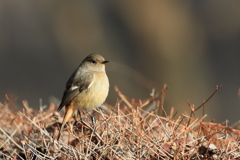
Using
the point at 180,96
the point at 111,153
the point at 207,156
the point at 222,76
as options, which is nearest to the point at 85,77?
the point at 111,153

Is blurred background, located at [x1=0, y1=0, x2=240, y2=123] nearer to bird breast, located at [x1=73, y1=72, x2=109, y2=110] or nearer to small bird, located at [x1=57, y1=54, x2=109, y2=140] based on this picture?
small bird, located at [x1=57, y1=54, x2=109, y2=140]

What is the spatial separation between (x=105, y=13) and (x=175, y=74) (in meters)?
2.82

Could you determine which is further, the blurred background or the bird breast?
the blurred background

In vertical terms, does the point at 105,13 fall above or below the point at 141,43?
above

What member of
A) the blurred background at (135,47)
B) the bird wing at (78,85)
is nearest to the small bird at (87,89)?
the bird wing at (78,85)

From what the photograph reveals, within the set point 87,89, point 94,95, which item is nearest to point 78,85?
point 87,89

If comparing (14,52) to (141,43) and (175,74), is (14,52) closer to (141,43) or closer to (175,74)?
(141,43)

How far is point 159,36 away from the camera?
10977mm

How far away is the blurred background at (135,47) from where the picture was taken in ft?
35.6

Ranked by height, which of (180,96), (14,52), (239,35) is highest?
(239,35)

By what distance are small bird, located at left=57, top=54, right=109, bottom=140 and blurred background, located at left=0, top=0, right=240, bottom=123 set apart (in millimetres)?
5707

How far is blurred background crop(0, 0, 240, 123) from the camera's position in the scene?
1084cm

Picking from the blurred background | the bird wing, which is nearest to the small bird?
the bird wing

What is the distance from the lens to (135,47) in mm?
11203
